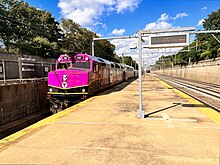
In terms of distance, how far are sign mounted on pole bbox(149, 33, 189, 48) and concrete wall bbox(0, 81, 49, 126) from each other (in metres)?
8.66

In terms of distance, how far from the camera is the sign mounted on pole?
661 cm

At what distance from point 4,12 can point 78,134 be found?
4181 centimetres

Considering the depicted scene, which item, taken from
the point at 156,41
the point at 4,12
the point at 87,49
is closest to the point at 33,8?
the point at 4,12

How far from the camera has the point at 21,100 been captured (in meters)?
12.9

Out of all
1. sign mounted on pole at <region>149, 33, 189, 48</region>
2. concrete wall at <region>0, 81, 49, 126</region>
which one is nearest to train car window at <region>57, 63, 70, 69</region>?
concrete wall at <region>0, 81, 49, 126</region>

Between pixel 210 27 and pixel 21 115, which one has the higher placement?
pixel 210 27

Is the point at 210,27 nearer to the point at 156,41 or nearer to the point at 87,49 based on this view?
the point at 87,49

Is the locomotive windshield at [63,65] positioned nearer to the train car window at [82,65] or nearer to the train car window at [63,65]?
the train car window at [63,65]

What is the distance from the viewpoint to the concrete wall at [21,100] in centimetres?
1118

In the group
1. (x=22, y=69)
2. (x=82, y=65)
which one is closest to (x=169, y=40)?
(x=82, y=65)

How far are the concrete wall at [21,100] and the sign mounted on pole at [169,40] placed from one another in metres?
8.66

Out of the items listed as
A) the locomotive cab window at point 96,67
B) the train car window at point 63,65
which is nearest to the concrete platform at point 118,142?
the train car window at point 63,65

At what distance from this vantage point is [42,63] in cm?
1680

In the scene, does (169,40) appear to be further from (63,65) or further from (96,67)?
(63,65)
